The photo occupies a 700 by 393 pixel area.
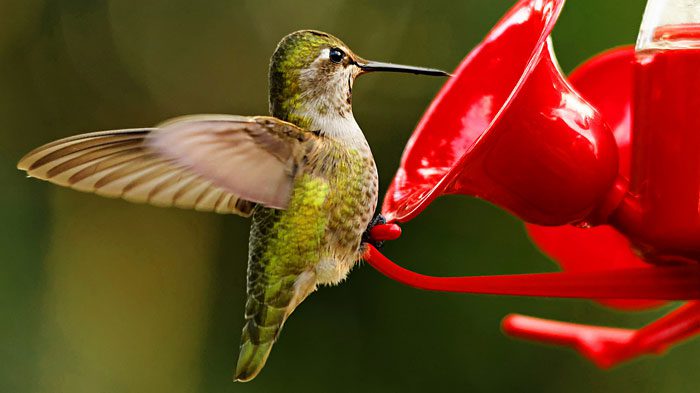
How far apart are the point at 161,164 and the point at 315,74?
0.42 metres

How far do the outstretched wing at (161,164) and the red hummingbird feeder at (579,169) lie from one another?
0.96ft

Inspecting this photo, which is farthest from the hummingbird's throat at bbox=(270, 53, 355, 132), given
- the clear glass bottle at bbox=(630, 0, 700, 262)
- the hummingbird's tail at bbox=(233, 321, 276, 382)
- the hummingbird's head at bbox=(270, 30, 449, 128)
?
the clear glass bottle at bbox=(630, 0, 700, 262)

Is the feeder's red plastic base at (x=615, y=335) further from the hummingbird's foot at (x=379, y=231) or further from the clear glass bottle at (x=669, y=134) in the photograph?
the hummingbird's foot at (x=379, y=231)

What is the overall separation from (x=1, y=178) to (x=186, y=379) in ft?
5.18

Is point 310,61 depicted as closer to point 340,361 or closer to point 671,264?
point 671,264

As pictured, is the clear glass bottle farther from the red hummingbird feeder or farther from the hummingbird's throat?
the hummingbird's throat

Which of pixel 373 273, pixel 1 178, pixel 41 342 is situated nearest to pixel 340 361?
pixel 373 273

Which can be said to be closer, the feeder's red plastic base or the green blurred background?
the feeder's red plastic base

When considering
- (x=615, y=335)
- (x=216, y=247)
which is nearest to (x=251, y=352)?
(x=615, y=335)

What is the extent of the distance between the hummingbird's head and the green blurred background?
249 centimetres

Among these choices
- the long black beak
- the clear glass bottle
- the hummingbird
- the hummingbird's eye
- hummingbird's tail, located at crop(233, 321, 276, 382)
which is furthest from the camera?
hummingbird's tail, located at crop(233, 321, 276, 382)

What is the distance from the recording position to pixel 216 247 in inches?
218

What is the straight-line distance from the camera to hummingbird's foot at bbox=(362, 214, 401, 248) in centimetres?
183

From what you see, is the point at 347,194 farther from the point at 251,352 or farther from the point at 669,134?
the point at 669,134
